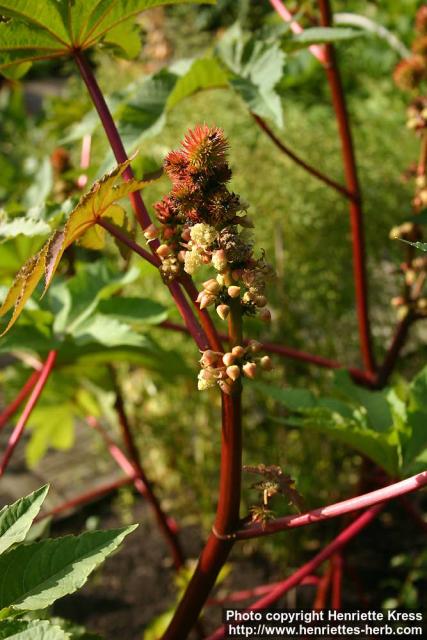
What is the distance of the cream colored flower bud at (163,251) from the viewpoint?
0.65 meters

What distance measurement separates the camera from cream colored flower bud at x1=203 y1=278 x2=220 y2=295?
599 mm

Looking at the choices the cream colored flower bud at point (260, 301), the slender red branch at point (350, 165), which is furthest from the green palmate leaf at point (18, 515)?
the slender red branch at point (350, 165)

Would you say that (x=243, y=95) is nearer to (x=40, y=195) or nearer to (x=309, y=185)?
(x=40, y=195)

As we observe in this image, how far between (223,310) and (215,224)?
7 cm

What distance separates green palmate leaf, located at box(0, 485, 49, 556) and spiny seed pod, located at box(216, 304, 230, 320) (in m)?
0.23

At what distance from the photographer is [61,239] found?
656 mm

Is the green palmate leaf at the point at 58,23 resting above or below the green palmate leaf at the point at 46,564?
above

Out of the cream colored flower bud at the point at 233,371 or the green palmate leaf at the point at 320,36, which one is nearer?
the cream colored flower bud at the point at 233,371

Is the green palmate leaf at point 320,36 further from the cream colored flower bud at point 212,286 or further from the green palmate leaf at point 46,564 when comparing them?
the green palmate leaf at point 46,564

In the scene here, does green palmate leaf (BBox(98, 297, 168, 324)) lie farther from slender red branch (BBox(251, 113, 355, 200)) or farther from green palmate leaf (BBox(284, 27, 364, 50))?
green palmate leaf (BBox(284, 27, 364, 50))

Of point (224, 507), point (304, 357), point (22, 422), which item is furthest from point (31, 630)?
point (304, 357)

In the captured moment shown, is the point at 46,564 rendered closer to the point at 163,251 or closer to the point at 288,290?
the point at 163,251

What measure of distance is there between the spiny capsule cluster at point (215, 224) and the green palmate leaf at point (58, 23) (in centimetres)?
27

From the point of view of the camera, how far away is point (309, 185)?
6.64 feet
